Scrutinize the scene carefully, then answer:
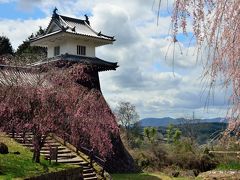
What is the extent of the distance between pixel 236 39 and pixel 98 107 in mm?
18344

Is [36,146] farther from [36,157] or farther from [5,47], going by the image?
[5,47]

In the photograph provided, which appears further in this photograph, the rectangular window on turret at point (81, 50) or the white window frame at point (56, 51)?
the white window frame at point (56, 51)

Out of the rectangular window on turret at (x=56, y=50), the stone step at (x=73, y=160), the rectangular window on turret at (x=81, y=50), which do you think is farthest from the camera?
the rectangular window on turret at (x=56, y=50)

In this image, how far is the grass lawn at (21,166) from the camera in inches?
507

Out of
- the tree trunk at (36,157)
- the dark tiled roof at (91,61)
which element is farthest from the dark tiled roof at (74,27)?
the tree trunk at (36,157)

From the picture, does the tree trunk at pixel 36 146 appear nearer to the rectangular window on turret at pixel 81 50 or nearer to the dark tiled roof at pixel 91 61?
the dark tiled roof at pixel 91 61

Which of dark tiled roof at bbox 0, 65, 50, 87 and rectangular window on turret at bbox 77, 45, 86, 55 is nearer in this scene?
dark tiled roof at bbox 0, 65, 50, 87

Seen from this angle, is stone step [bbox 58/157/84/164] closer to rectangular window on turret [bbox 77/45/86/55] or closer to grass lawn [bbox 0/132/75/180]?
grass lawn [bbox 0/132/75/180]

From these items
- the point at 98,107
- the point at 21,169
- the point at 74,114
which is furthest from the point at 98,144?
the point at 21,169

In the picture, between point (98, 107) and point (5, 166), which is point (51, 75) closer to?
point (98, 107)

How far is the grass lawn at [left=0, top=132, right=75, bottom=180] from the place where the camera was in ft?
42.2

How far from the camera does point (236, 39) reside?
2.57m

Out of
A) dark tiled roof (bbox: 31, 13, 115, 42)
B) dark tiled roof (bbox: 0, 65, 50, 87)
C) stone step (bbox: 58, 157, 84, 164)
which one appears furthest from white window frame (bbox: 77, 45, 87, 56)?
stone step (bbox: 58, 157, 84, 164)

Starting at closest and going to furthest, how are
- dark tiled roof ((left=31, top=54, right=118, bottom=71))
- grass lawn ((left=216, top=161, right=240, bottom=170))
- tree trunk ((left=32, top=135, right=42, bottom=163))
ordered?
1. tree trunk ((left=32, top=135, right=42, bottom=163))
2. dark tiled roof ((left=31, top=54, right=118, bottom=71))
3. grass lawn ((left=216, top=161, right=240, bottom=170))
